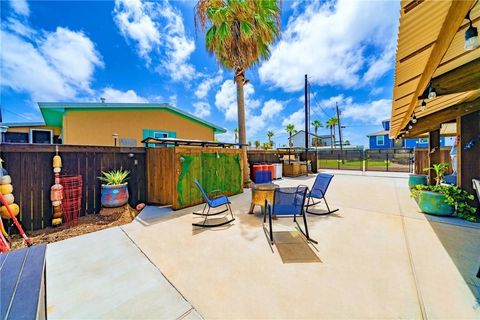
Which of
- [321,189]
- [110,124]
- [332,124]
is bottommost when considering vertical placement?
[321,189]

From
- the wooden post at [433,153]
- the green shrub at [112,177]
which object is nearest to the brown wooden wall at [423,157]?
the wooden post at [433,153]

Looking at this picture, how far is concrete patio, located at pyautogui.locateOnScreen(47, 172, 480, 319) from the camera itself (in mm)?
1809

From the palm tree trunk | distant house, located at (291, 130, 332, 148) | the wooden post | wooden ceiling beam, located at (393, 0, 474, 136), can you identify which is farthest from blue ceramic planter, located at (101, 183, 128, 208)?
distant house, located at (291, 130, 332, 148)

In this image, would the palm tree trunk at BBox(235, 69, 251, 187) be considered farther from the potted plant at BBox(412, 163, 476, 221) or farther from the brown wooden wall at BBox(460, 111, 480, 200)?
the brown wooden wall at BBox(460, 111, 480, 200)

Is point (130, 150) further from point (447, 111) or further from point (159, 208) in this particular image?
point (447, 111)

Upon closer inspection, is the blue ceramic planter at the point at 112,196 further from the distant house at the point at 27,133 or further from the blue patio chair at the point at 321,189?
the distant house at the point at 27,133

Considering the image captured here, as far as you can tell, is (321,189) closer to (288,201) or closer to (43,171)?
(288,201)

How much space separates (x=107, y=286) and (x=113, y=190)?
3.05 m

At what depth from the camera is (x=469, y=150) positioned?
4.25m

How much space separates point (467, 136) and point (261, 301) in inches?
235

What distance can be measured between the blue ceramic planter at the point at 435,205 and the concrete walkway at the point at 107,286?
562 centimetres

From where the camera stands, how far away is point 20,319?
870mm

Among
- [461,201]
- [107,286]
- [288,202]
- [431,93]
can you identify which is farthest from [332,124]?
[107,286]

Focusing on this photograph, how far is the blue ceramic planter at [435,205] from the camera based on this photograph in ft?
13.8
